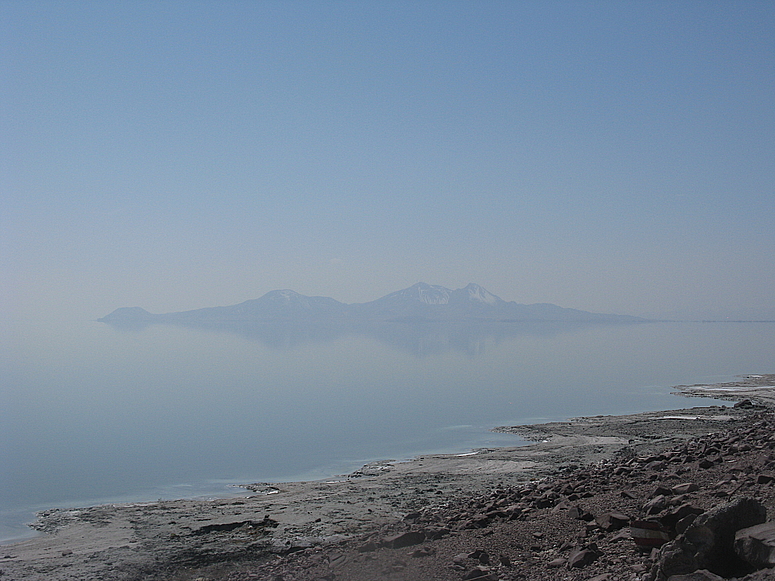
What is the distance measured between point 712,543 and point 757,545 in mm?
555

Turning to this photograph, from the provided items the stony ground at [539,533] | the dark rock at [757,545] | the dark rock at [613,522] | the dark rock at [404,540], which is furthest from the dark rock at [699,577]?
the dark rock at [404,540]

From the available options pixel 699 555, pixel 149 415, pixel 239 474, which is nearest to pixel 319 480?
pixel 239 474

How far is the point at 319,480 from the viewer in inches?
726

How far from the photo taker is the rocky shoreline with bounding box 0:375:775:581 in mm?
8523

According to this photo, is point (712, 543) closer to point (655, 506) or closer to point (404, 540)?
point (655, 506)

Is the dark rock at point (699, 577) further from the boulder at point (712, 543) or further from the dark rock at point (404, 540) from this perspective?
the dark rock at point (404, 540)

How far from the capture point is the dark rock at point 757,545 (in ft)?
19.5

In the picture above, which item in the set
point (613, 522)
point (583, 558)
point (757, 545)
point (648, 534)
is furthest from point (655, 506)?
point (757, 545)

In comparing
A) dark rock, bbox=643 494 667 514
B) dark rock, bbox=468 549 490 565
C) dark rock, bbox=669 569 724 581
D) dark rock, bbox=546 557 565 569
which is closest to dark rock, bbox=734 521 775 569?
dark rock, bbox=669 569 724 581

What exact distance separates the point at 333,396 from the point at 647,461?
25558 mm

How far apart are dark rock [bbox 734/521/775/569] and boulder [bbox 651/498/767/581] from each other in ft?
0.60

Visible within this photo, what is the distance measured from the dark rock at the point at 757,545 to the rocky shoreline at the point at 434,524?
A: 9.4 inches

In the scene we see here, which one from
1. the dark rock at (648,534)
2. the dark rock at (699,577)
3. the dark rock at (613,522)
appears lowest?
the dark rock at (613,522)

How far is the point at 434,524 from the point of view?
1133 cm
